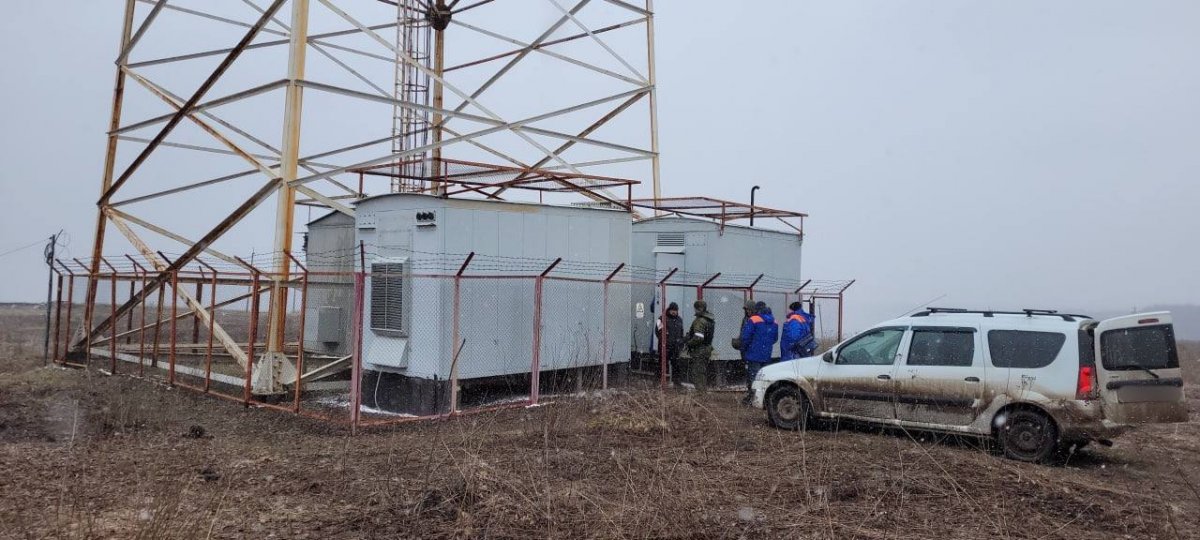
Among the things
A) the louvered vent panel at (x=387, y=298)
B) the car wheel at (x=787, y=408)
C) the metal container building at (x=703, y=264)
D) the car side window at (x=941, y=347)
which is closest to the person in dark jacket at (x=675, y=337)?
the metal container building at (x=703, y=264)

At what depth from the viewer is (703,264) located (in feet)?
53.8

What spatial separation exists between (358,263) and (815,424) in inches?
303

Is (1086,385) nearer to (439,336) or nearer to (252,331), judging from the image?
(439,336)

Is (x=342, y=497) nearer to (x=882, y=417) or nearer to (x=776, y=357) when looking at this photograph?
(x=882, y=417)

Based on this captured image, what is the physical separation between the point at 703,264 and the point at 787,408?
5.67 metres

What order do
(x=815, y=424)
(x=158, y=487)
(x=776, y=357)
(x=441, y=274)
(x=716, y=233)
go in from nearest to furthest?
(x=158, y=487) → (x=815, y=424) → (x=441, y=274) → (x=716, y=233) → (x=776, y=357)

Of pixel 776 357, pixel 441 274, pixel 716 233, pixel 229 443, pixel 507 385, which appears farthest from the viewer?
pixel 776 357

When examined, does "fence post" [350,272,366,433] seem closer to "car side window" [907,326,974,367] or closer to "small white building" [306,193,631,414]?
"small white building" [306,193,631,414]

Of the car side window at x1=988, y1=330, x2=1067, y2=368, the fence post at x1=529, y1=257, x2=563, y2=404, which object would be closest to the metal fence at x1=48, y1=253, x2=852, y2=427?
the fence post at x1=529, y1=257, x2=563, y2=404

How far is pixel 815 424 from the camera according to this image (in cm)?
1104

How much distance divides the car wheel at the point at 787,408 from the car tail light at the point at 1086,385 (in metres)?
3.08

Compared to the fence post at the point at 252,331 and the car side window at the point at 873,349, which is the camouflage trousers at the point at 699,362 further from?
the fence post at the point at 252,331

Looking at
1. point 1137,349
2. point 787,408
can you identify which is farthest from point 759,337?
point 1137,349

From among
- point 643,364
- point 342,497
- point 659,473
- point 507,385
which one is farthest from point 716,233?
point 342,497
